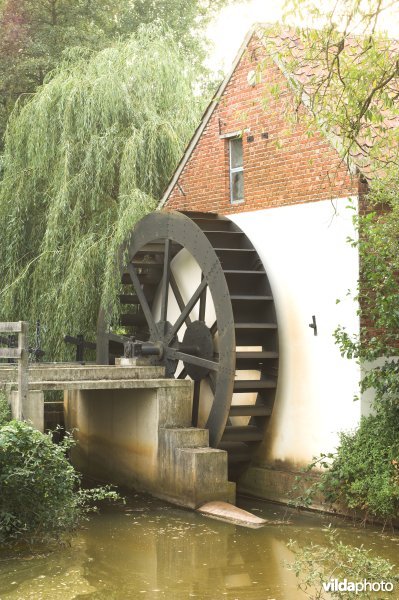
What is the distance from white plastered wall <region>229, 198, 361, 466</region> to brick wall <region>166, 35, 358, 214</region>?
8.8 inches

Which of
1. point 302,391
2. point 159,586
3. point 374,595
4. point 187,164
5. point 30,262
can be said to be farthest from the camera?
point 30,262

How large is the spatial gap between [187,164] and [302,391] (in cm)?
401

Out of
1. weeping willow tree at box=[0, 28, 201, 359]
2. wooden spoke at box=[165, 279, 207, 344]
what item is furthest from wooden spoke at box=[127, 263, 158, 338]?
wooden spoke at box=[165, 279, 207, 344]

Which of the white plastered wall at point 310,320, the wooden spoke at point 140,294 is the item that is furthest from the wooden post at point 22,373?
the wooden spoke at point 140,294

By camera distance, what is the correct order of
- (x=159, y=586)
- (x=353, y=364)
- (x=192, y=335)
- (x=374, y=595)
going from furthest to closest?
1. (x=192, y=335)
2. (x=353, y=364)
3. (x=159, y=586)
4. (x=374, y=595)

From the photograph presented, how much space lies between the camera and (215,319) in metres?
12.9

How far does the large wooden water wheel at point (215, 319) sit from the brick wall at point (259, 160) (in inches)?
22.7

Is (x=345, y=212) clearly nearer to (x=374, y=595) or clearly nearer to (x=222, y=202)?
(x=222, y=202)

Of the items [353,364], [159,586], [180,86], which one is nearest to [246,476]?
[353,364]

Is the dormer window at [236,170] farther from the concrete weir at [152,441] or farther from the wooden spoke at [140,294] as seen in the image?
the concrete weir at [152,441]

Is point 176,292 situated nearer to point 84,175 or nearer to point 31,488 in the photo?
point 84,175

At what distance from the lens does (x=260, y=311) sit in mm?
12227

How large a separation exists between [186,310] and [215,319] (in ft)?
1.33

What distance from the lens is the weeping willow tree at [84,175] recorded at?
1429cm
